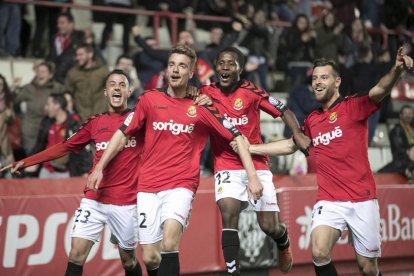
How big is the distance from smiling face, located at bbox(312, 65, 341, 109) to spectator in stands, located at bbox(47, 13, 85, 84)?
6.23 metres

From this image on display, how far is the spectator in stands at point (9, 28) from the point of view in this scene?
13.3 m

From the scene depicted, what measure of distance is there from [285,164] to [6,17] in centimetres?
556

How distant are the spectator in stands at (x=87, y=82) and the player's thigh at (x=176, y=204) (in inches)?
204

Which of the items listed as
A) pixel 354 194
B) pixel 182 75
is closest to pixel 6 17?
pixel 182 75

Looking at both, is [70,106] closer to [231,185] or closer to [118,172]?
[118,172]

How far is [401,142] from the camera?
1379 cm

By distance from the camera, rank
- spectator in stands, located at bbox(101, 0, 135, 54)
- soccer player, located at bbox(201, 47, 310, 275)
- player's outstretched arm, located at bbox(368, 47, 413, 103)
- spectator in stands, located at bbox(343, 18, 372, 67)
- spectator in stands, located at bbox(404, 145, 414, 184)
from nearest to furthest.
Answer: player's outstretched arm, located at bbox(368, 47, 413, 103) → soccer player, located at bbox(201, 47, 310, 275) → spectator in stands, located at bbox(404, 145, 414, 184) → spectator in stands, located at bbox(101, 0, 135, 54) → spectator in stands, located at bbox(343, 18, 372, 67)

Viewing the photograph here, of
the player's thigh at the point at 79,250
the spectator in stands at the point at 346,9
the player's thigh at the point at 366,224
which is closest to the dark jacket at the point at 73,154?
the player's thigh at the point at 79,250

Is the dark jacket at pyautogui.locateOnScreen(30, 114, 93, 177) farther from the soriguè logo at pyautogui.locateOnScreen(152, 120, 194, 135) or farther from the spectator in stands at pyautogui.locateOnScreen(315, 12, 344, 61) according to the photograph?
the spectator in stands at pyautogui.locateOnScreen(315, 12, 344, 61)

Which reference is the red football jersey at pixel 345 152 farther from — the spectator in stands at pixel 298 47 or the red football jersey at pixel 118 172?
the spectator in stands at pixel 298 47

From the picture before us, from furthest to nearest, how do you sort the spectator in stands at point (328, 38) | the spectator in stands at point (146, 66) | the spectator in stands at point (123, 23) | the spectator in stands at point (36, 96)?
the spectator in stands at point (328, 38) → the spectator in stands at point (123, 23) → the spectator in stands at point (146, 66) → the spectator in stands at point (36, 96)

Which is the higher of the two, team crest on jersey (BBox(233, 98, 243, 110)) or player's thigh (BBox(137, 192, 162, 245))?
team crest on jersey (BBox(233, 98, 243, 110))

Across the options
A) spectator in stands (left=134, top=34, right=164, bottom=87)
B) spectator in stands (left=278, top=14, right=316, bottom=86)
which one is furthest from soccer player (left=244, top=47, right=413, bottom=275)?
spectator in stands (left=278, top=14, right=316, bottom=86)

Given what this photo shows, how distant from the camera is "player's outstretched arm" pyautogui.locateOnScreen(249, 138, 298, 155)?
7.90 metres
